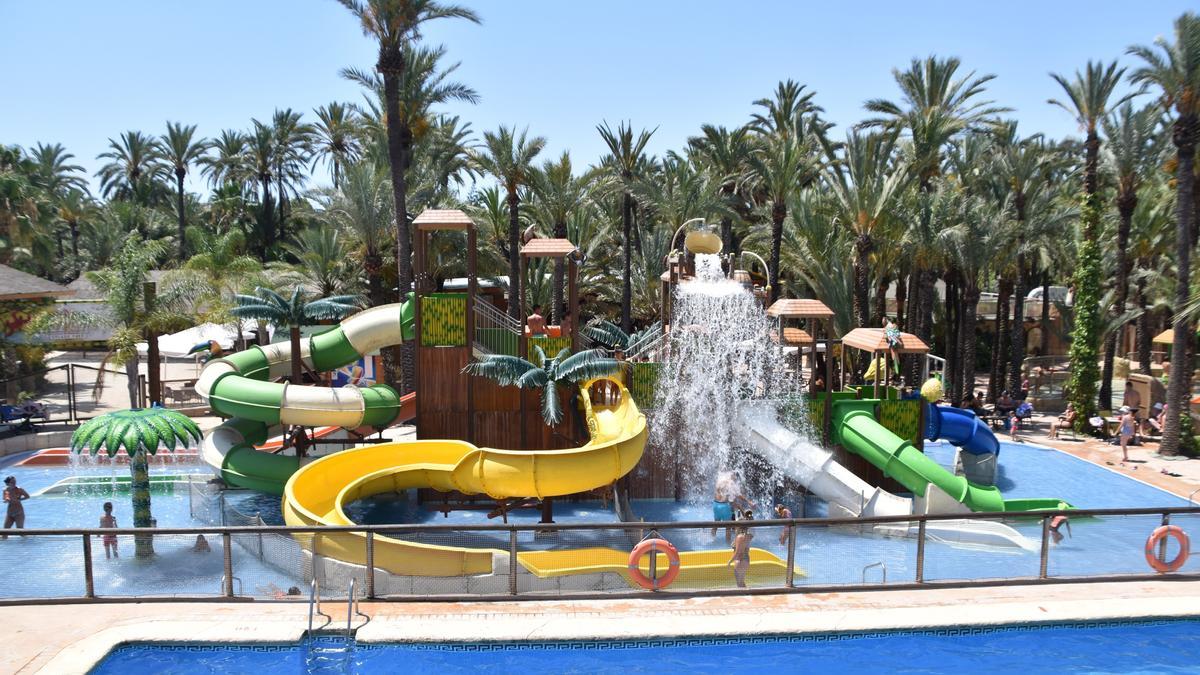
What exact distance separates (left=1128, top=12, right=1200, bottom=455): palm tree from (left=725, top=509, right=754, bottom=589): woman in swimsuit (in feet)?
53.7

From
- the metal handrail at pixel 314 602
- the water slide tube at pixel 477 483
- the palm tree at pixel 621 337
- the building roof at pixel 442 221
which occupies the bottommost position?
the metal handrail at pixel 314 602

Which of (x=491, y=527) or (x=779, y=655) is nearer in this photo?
(x=779, y=655)

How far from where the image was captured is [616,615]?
10.1 meters

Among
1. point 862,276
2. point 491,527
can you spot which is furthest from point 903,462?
point 862,276

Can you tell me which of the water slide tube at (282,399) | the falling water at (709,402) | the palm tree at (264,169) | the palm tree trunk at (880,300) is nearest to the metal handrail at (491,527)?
the water slide tube at (282,399)

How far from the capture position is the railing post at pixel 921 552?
10687 millimetres

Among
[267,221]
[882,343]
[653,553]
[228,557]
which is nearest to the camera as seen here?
[228,557]

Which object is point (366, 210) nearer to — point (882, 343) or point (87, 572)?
point (882, 343)

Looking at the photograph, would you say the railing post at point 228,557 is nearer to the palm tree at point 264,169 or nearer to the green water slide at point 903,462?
the green water slide at point 903,462

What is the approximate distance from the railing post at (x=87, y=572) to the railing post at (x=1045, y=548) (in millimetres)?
12097

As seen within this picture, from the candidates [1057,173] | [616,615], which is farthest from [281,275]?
[1057,173]

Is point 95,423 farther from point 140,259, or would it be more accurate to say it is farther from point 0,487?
point 140,259

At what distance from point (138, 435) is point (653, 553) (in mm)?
8430

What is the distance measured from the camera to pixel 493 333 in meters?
18.0
